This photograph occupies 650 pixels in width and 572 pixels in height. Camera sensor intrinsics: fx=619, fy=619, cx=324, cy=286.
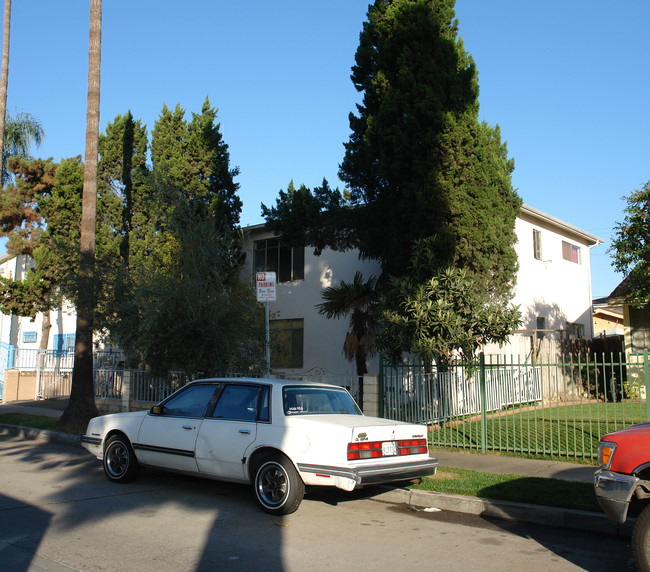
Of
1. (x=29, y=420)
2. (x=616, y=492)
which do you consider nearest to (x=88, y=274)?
(x=29, y=420)

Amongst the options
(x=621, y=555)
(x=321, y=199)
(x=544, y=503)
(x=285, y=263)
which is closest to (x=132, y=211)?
(x=285, y=263)

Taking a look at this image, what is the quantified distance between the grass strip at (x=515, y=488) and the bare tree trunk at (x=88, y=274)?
8.76 meters

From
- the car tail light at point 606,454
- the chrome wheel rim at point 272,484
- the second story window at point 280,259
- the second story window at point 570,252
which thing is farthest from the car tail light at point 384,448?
the second story window at point 570,252

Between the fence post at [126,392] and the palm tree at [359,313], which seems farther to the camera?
the fence post at [126,392]

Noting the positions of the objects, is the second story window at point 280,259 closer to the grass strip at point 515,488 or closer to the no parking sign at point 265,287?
the no parking sign at point 265,287

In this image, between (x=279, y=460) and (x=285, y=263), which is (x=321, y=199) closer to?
(x=285, y=263)

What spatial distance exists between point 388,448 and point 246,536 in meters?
1.97

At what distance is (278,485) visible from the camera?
7.00 m

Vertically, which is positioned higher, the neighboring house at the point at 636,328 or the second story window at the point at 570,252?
the second story window at the point at 570,252

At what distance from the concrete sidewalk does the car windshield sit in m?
1.28

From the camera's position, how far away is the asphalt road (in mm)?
5316

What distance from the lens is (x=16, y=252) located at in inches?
1086

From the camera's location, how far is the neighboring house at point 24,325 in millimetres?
28484

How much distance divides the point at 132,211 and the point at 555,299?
15526 millimetres
